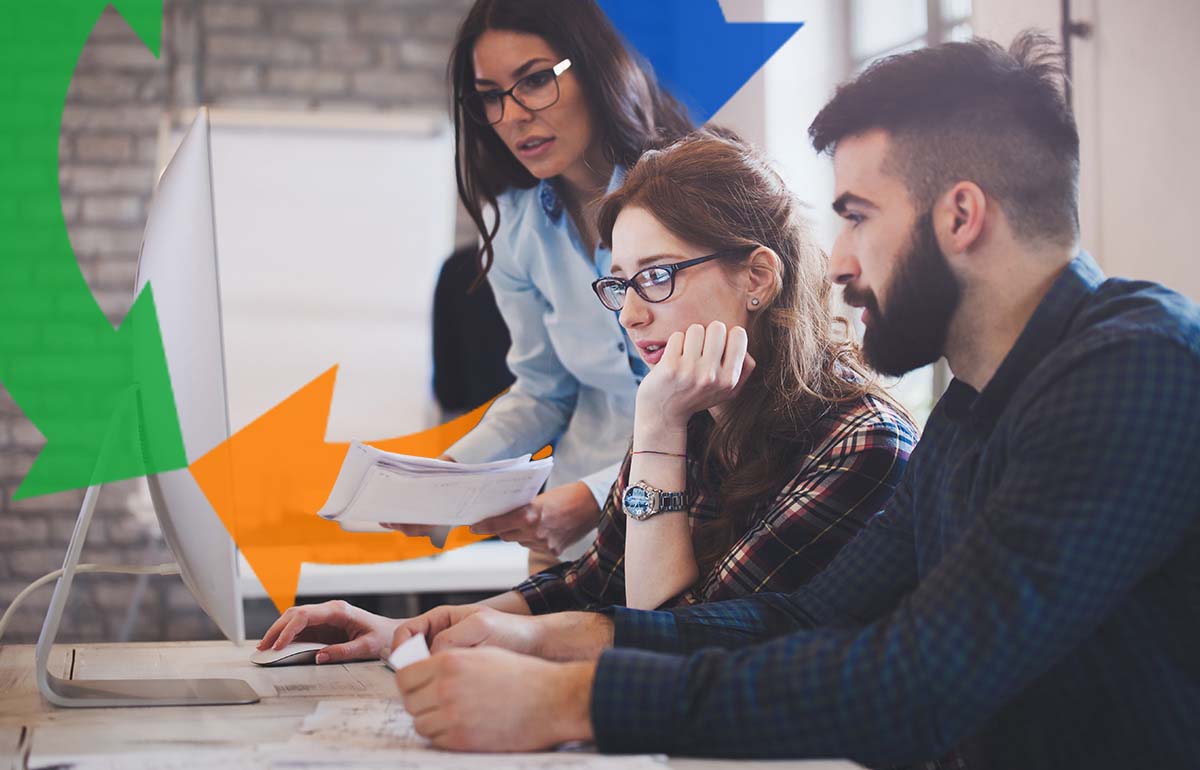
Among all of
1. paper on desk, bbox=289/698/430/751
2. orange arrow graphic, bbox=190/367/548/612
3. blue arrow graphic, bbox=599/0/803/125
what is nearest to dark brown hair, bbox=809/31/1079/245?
paper on desk, bbox=289/698/430/751

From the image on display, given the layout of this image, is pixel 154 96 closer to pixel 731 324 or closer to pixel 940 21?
pixel 940 21

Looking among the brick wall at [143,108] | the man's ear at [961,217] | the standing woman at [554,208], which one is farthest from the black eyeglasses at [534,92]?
the brick wall at [143,108]

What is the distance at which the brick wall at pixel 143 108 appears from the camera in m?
3.29

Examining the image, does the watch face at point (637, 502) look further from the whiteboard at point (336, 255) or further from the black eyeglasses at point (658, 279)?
the whiteboard at point (336, 255)

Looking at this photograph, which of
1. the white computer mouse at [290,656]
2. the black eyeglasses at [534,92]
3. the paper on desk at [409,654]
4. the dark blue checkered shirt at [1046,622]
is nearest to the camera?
the dark blue checkered shirt at [1046,622]

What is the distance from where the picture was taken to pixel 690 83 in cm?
223

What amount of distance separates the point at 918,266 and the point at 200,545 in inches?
25.1

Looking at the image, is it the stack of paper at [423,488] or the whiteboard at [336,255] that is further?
the whiteboard at [336,255]

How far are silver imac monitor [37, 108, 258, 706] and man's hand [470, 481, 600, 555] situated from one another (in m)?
0.55

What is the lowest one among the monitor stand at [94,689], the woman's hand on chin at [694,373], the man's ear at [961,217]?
the monitor stand at [94,689]

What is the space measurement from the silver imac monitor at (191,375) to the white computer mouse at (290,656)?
0.19 meters

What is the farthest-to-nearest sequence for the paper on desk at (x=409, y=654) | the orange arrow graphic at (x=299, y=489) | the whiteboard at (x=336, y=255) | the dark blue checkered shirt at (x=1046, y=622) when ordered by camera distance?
the whiteboard at (x=336, y=255) < the orange arrow graphic at (x=299, y=489) < the paper on desk at (x=409, y=654) < the dark blue checkered shirt at (x=1046, y=622)

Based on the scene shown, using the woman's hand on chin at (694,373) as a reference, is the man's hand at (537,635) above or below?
below

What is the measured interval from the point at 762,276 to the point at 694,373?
0.17 metres
